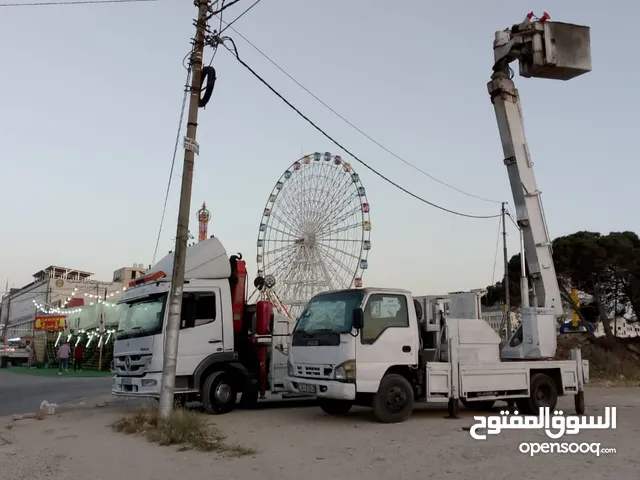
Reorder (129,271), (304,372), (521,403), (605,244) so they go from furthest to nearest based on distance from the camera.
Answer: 1. (129,271)
2. (605,244)
3. (521,403)
4. (304,372)

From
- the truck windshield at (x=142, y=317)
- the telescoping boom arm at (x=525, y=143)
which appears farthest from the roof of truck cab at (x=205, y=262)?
the telescoping boom arm at (x=525, y=143)

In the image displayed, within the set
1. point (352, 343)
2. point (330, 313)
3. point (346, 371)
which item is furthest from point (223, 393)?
point (352, 343)

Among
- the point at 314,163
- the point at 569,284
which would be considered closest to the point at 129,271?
the point at 314,163

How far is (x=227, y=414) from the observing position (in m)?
12.2

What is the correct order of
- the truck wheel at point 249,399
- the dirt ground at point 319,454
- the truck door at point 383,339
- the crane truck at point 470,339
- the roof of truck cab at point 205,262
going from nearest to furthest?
the dirt ground at point 319,454
the truck door at point 383,339
the crane truck at point 470,339
the roof of truck cab at point 205,262
the truck wheel at point 249,399

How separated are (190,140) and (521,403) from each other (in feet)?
27.5

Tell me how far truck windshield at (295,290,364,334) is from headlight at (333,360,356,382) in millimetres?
571

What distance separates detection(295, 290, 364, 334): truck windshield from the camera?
10531 mm

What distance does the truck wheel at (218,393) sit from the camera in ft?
38.9

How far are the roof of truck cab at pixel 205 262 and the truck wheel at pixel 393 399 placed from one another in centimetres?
427

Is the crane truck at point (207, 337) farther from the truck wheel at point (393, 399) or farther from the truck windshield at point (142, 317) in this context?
the truck wheel at point (393, 399)

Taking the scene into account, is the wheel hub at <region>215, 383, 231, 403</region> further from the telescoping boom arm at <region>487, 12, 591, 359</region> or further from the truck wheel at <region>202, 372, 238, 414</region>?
the telescoping boom arm at <region>487, 12, 591, 359</region>

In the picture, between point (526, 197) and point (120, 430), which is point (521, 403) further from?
point (120, 430)

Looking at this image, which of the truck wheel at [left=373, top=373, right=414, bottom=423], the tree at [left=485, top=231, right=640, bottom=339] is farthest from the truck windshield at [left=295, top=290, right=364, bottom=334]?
the tree at [left=485, top=231, right=640, bottom=339]
